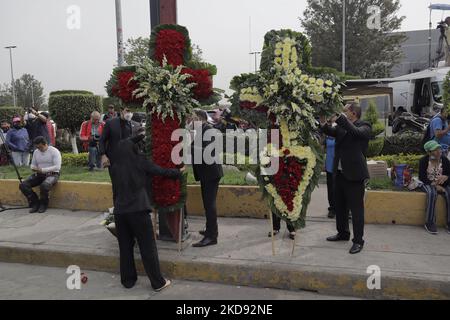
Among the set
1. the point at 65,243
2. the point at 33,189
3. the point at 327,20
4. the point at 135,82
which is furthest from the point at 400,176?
the point at 327,20

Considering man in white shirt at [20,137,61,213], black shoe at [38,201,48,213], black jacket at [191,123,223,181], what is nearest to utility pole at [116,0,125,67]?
man in white shirt at [20,137,61,213]

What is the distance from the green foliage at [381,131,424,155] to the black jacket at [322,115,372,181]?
20.5ft

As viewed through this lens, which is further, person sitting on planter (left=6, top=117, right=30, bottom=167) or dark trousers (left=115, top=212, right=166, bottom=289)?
person sitting on planter (left=6, top=117, right=30, bottom=167)

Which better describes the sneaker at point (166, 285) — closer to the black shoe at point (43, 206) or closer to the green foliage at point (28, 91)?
the black shoe at point (43, 206)

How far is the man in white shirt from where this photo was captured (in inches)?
308

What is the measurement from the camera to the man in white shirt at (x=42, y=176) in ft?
25.7

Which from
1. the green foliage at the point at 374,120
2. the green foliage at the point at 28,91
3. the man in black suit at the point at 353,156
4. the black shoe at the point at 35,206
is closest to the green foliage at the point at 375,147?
the green foliage at the point at 374,120

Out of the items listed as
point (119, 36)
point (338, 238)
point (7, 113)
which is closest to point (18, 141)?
point (119, 36)

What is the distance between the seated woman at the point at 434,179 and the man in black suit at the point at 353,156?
140 cm

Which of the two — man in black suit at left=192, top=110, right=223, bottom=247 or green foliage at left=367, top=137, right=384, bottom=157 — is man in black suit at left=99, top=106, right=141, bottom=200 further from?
green foliage at left=367, top=137, right=384, bottom=157

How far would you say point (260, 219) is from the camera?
713 centimetres

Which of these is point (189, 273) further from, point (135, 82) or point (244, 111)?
point (135, 82)

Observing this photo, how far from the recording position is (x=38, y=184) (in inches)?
313

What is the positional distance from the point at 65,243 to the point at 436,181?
5526 millimetres
